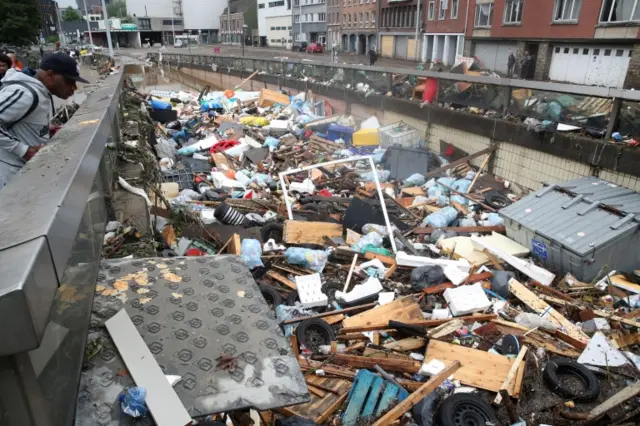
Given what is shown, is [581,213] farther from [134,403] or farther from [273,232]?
[134,403]

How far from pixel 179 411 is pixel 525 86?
875cm

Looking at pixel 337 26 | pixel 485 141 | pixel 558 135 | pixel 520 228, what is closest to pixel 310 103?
pixel 485 141

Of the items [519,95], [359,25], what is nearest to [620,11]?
[519,95]

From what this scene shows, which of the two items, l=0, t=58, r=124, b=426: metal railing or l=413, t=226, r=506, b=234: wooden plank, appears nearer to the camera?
l=0, t=58, r=124, b=426: metal railing

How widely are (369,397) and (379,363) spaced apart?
0.52 metres

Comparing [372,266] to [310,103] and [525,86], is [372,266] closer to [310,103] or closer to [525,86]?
[525,86]

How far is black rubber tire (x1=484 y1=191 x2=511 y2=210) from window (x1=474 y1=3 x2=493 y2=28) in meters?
26.0

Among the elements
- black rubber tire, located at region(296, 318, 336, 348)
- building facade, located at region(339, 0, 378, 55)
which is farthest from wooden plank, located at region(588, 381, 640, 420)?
building facade, located at region(339, 0, 378, 55)

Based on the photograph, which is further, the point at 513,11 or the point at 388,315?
the point at 513,11

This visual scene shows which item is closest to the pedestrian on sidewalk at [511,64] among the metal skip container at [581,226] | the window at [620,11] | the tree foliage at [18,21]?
the window at [620,11]

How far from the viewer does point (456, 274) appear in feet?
18.8

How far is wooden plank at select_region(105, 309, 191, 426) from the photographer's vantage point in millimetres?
1484

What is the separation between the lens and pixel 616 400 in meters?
3.87

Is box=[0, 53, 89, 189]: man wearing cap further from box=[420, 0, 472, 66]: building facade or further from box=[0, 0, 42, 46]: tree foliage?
box=[0, 0, 42, 46]: tree foliage
